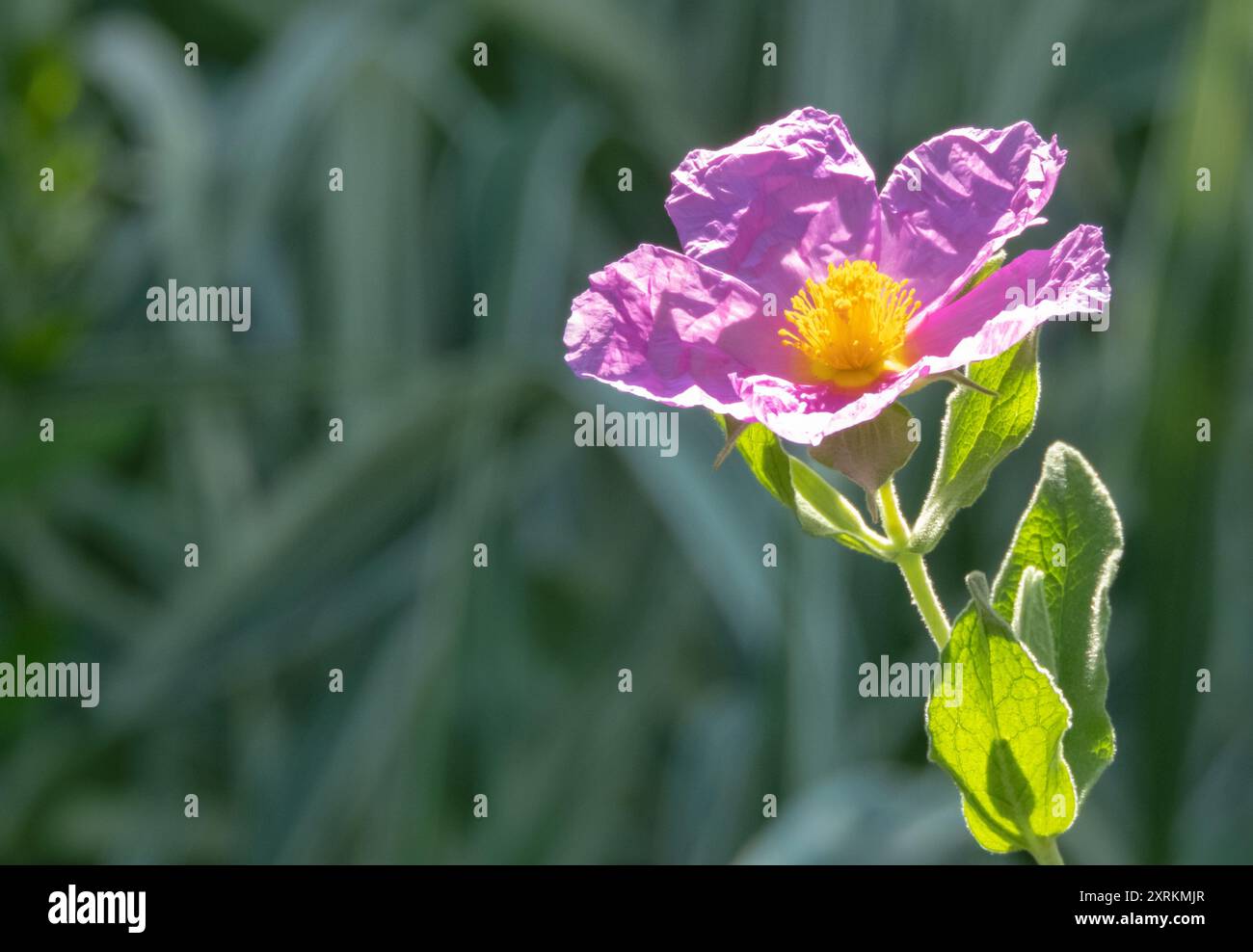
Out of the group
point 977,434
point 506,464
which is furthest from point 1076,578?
point 506,464

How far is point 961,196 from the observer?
0.30 m

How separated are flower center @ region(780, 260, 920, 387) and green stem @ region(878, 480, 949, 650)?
5 centimetres

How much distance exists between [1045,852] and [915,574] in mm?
55

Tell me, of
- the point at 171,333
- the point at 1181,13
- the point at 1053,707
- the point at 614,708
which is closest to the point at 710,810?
the point at 614,708

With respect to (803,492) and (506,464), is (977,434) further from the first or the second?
(506,464)

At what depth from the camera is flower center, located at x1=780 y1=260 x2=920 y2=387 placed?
0.31 meters

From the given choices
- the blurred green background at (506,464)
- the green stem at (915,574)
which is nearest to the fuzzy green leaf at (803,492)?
the green stem at (915,574)

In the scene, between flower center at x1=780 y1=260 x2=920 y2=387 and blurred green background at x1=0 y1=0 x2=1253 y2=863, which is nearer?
flower center at x1=780 y1=260 x2=920 y2=387

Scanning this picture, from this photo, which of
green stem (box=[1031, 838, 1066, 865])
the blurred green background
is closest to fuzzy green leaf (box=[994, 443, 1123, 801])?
green stem (box=[1031, 838, 1066, 865])

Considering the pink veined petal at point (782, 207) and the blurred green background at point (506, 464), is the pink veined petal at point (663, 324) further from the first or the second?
the blurred green background at point (506, 464)

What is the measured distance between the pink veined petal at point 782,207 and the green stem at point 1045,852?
121mm

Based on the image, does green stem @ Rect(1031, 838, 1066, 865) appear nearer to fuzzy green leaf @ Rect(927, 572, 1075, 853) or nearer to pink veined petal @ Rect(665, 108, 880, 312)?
fuzzy green leaf @ Rect(927, 572, 1075, 853)

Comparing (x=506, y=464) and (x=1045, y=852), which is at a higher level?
(x=506, y=464)
